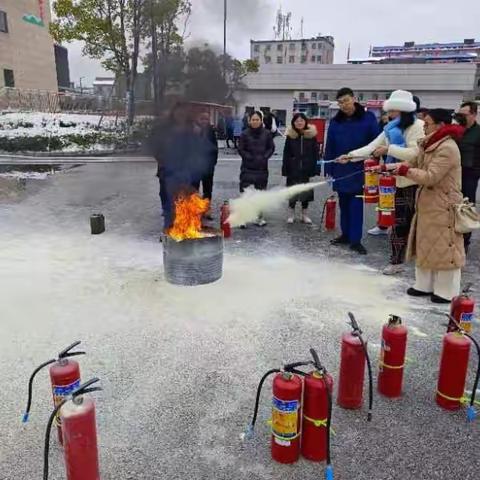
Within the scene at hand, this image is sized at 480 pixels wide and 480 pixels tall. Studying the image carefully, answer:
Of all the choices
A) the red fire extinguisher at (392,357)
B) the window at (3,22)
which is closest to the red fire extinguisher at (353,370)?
the red fire extinguisher at (392,357)

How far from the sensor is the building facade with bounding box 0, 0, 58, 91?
31008mm

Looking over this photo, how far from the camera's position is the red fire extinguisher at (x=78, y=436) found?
2037 mm

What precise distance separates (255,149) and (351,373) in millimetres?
4807

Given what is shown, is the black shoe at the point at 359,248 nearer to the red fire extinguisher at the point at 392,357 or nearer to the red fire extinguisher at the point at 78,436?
the red fire extinguisher at the point at 392,357

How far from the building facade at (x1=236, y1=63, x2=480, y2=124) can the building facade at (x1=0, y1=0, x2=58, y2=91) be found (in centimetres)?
2435

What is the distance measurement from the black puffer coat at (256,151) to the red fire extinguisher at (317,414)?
5086 mm

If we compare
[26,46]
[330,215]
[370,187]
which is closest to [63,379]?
[370,187]

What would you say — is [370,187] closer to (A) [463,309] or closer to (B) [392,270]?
(B) [392,270]

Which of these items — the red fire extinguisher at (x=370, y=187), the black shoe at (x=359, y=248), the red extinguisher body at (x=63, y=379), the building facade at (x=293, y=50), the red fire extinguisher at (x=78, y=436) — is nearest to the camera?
the red fire extinguisher at (x=78, y=436)

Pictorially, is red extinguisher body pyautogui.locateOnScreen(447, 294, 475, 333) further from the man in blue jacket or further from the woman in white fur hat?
the man in blue jacket

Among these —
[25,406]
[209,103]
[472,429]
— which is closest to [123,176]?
[209,103]

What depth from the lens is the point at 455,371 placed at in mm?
2822

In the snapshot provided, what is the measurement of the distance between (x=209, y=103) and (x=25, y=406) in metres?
5.27

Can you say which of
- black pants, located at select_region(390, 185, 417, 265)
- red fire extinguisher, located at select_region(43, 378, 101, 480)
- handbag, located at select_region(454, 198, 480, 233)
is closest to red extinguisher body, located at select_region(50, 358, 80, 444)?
red fire extinguisher, located at select_region(43, 378, 101, 480)
